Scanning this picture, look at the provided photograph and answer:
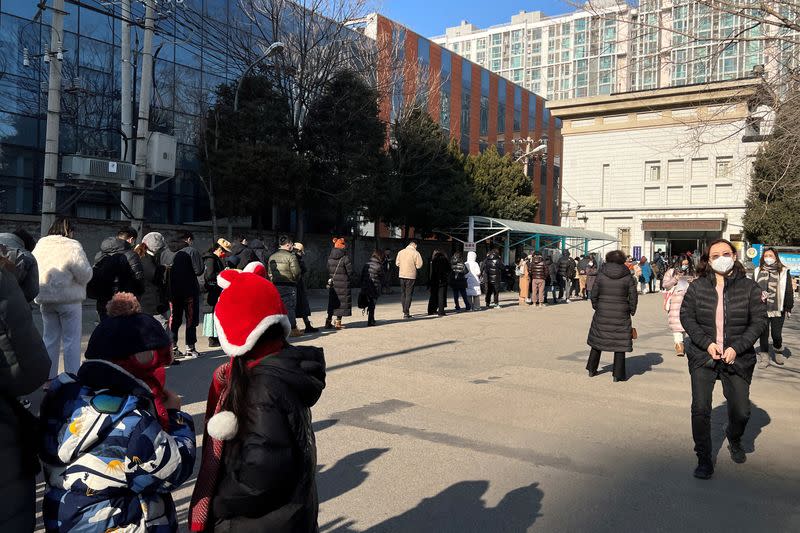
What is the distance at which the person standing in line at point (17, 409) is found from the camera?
2.09 m

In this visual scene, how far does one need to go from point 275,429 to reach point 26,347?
2.82 feet

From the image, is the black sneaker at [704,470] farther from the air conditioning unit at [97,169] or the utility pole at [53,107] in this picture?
the air conditioning unit at [97,169]

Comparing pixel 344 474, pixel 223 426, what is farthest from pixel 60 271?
pixel 223 426

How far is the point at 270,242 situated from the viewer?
24.2 metres

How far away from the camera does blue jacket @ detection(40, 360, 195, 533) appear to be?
2.19 meters

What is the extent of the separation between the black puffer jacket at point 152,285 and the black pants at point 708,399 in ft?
20.4

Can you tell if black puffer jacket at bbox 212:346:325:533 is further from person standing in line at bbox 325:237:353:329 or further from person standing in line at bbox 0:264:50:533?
person standing in line at bbox 325:237:353:329

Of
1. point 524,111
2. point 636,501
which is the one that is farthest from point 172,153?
point 524,111

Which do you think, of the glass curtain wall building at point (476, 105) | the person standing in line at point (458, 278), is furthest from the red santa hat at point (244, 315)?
the glass curtain wall building at point (476, 105)

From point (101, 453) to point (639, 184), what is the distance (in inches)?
1884

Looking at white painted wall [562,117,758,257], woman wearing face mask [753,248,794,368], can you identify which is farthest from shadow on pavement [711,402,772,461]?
white painted wall [562,117,758,257]

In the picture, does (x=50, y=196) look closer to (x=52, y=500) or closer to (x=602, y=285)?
(x=602, y=285)

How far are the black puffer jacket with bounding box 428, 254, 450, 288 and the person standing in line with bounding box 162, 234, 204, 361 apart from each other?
26.6 ft

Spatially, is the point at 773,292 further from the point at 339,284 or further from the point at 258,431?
the point at 258,431
